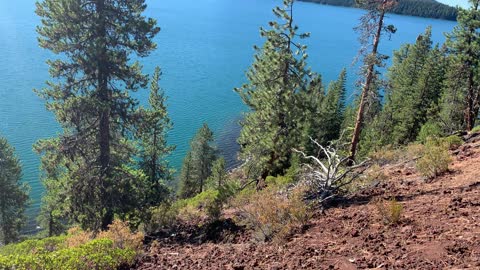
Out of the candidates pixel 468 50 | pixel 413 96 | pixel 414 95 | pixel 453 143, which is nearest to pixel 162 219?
pixel 453 143

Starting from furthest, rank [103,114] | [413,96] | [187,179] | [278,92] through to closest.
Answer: [187,179], [413,96], [278,92], [103,114]

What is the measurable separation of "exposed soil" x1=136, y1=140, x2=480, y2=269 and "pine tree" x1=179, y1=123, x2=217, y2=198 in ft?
93.0

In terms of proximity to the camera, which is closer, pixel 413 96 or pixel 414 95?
pixel 414 95

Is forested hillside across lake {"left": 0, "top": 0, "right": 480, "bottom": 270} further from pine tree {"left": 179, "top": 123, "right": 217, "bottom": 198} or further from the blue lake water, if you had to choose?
the blue lake water

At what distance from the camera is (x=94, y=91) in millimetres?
13234

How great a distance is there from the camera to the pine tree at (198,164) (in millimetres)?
37969

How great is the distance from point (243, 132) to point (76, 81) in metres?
8.59

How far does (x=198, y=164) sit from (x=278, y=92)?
2367 centimetres

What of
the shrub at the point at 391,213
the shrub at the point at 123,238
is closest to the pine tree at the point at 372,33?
the shrub at the point at 391,213

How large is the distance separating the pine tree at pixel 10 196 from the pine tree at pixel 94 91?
45.2 ft

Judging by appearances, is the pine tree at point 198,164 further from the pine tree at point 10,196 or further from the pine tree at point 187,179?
the pine tree at point 10,196

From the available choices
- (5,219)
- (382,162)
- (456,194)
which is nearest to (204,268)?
(456,194)

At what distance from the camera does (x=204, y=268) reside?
680 centimetres

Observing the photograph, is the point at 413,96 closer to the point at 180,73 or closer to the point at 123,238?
the point at 123,238
